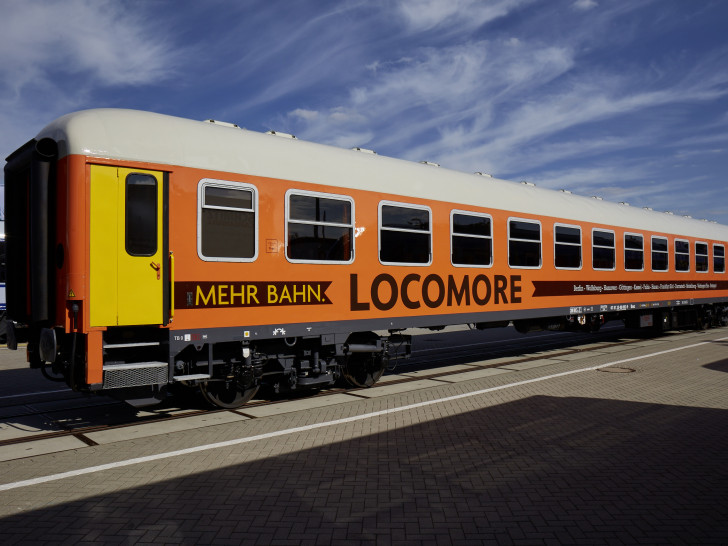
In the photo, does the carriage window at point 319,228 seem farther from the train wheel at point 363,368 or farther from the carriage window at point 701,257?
the carriage window at point 701,257

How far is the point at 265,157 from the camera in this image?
8.27 metres

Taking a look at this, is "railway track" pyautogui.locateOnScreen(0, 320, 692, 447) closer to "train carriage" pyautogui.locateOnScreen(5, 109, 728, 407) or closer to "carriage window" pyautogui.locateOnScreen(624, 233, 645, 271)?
"train carriage" pyautogui.locateOnScreen(5, 109, 728, 407)

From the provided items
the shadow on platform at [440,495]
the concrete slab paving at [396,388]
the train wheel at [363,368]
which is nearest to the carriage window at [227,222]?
the shadow on platform at [440,495]

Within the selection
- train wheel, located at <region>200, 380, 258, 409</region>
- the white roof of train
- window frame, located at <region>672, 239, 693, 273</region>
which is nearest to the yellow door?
the white roof of train

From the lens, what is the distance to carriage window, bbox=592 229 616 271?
14.2 m

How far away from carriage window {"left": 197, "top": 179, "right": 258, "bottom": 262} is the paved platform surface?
7.56ft

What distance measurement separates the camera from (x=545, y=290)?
12.7m

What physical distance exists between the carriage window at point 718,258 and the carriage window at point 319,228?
1647cm

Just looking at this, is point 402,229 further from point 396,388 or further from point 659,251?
point 659,251

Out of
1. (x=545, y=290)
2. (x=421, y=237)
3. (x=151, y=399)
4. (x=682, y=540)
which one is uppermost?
(x=421, y=237)

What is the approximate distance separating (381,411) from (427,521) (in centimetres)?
372

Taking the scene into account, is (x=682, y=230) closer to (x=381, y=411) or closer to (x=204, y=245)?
(x=381, y=411)

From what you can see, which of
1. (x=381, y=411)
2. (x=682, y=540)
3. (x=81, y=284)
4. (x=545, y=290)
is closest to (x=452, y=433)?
(x=381, y=411)

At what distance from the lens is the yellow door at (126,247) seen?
22.3ft
